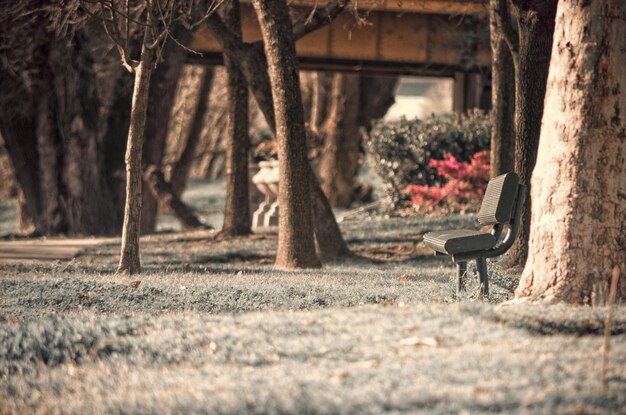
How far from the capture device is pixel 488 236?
959 centimetres

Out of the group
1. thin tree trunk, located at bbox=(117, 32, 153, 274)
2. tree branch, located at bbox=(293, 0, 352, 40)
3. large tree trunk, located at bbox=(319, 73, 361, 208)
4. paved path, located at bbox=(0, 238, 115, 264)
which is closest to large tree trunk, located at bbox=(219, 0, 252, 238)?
tree branch, located at bbox=(293, 0, 352, 40)

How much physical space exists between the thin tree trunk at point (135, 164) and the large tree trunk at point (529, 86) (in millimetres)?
4499

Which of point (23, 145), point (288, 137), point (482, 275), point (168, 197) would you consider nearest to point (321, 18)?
point (288, 137)

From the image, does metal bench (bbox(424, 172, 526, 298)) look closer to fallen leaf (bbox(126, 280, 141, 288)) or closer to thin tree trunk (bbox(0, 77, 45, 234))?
fallen leaf (bbox(126, 280, 141, 288))

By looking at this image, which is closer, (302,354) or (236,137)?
(302,354)

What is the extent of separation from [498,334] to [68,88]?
16533 millimetres

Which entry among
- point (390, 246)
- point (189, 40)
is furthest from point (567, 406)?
point (189, 40)

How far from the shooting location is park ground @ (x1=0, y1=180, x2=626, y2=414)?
553cm

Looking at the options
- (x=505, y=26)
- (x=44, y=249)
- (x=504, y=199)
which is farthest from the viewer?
(x=44, y=249)

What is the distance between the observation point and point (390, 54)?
24266 mm

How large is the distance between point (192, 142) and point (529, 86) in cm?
2007

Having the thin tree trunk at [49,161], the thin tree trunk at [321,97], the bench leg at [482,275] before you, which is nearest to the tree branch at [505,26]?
the bench leg at [482,275]

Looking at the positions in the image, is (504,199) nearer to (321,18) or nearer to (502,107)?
(502,107)

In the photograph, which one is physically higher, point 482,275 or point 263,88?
point 263,88
